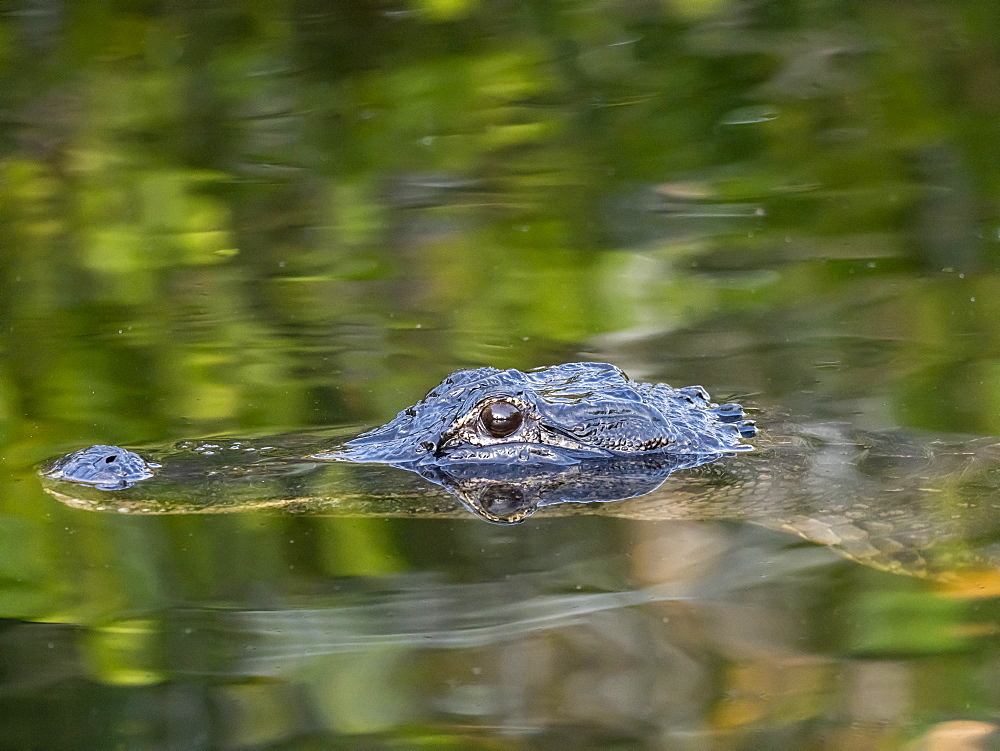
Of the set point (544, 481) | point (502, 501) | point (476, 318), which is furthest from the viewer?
point (476, 318)

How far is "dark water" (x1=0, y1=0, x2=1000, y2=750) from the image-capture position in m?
2.57

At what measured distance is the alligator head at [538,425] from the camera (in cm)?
343

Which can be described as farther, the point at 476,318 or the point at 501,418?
the point at 476,318

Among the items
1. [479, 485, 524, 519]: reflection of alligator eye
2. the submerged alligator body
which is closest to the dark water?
[479, 485, 524, 519]: reflection of alligator eye

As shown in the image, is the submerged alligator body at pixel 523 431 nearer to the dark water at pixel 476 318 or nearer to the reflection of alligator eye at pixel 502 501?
the reflection of alligator eye at pixel 502 501

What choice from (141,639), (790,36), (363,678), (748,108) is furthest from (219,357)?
(790,36)

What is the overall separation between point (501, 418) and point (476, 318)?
1813mm

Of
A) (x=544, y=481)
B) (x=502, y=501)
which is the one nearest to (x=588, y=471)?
(x=544, y=481)

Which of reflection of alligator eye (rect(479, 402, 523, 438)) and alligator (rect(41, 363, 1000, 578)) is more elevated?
reflection of alligator eye (rect(479, 402, 523, 438))

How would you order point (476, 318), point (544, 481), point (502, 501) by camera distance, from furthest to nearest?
point (476, 318), point (544, 481), point (502, 501)

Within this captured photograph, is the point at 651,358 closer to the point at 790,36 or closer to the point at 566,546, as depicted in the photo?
the point at 566,546

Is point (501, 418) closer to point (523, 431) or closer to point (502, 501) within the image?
point (523, 431)

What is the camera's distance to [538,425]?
11.4 feet

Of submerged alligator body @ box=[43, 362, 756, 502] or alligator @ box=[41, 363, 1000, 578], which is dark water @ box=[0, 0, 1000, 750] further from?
submerged alligator body @ box=[43, 362, 756, 502]
